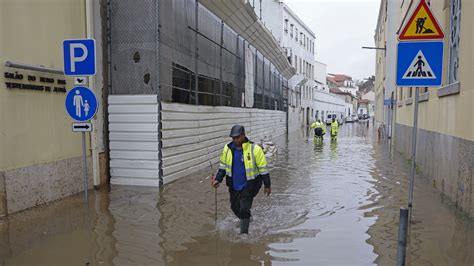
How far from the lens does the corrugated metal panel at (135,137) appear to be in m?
9.79

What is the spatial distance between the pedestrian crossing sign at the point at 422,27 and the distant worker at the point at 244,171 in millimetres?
2501

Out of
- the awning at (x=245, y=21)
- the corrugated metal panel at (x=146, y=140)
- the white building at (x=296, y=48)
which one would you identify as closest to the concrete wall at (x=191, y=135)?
the corrugated metal panel at (x=146, y=140)

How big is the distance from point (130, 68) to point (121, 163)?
2192mm

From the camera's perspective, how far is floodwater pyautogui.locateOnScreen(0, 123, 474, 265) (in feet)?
17.6

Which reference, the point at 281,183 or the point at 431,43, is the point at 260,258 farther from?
the point at 281,183

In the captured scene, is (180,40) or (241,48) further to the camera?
(241,48)

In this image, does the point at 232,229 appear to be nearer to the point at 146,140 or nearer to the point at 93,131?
the point at 146,140

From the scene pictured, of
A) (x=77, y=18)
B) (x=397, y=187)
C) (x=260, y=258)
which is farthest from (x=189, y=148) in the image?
(x=260, y=258)

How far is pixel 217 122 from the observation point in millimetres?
14711

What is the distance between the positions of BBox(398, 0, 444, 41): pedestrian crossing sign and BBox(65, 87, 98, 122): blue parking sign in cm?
443

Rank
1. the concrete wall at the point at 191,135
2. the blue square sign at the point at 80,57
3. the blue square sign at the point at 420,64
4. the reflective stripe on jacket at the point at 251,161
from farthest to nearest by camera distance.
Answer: the concrete wall at the point at 191,135 < the blue square sign at the point at 80,57 < the reflective stripe on jacket at the point at 251,161 < the blue square sign at the point at 420,64

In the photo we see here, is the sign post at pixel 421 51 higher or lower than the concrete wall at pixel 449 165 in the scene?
higher

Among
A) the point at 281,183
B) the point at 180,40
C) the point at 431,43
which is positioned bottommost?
the point at 281,183

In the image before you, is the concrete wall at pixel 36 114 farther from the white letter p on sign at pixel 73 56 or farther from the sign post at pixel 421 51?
the sign post at pixel 421 51
